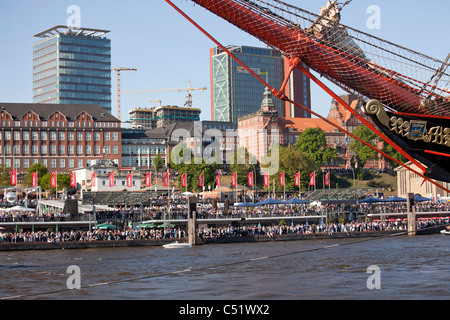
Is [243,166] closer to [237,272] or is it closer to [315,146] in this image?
[315,146]

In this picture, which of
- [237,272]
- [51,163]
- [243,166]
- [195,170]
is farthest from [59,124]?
[237,272]

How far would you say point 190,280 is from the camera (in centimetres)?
4234

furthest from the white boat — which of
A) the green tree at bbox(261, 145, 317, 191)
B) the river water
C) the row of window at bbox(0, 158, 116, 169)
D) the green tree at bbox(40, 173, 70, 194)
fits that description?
the row of window at bbox(0, 158, 116, 169)

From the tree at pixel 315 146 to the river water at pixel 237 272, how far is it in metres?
91.8

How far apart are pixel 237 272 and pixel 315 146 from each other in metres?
116

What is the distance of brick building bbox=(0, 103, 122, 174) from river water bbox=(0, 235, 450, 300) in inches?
3456

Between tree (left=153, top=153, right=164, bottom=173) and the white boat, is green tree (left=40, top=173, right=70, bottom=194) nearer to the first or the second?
tree (left=153, top=153, right=164, bottom=173)

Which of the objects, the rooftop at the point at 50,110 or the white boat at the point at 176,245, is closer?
the white boat at the point at 176,245

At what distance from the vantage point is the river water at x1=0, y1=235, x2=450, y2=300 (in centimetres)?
3609

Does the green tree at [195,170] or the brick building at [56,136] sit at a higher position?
the brick building at [56,136]

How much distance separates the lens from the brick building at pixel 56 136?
480ft

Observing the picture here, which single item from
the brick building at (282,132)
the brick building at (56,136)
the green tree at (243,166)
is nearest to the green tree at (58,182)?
the brick building at (56,136)

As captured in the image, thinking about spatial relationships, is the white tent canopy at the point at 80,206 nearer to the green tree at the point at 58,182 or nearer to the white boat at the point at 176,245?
the white boat at the point at 176,245
